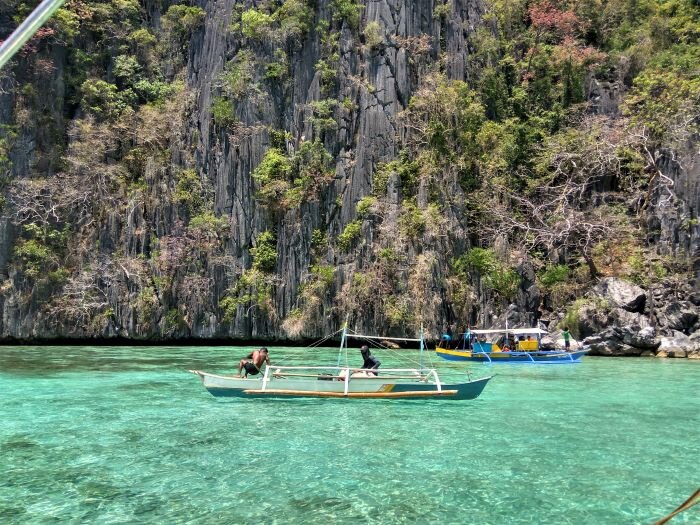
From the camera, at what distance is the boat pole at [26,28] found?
6.41 ft

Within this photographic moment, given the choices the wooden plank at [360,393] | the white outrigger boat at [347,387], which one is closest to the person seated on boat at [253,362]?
the white outrigger boat at [347,387]

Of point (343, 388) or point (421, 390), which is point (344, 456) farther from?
point (421, 390)

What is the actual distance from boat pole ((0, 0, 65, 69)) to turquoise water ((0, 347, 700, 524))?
5791 mm

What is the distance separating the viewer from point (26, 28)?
1998 millimetres

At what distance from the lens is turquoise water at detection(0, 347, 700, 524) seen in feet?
22.7

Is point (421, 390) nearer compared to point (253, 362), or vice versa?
point (421, 390)

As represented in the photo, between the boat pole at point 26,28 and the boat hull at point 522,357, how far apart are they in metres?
22.5

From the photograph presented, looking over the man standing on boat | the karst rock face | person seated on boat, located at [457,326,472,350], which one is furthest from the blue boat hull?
the karst rock face

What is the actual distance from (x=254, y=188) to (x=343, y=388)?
64.8 feet

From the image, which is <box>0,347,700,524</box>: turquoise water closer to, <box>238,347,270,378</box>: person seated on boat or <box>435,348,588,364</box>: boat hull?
<box>238,347,270,378</box>: person seated on boat

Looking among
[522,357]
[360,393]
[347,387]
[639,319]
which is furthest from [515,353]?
[347,387]

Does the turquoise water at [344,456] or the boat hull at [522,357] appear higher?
the boat hull at [522,357]

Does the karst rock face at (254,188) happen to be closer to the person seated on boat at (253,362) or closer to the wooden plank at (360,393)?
the person seated on boat at (253,362)

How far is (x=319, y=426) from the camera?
37.3ft
